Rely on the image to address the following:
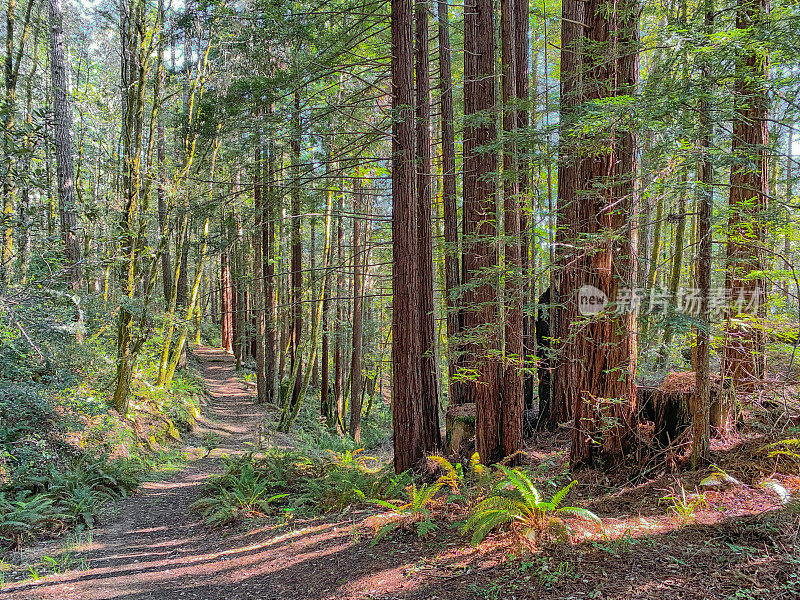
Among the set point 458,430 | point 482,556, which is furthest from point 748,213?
point 458,430

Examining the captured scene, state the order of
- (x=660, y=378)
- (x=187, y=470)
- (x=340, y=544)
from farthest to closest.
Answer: (x=187, y=470) < (x=660, y=378) < (x=340, y=544)

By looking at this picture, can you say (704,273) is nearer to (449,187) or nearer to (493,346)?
(493,346)

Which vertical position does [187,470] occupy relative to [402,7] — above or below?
below

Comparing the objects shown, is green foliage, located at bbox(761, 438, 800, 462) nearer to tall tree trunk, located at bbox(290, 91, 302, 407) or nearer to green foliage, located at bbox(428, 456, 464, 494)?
green foliage, located at bbox(428, 456, 464, 494)

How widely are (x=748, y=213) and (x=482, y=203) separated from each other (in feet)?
10.6

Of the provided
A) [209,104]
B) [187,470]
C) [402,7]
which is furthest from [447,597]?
[209,104]

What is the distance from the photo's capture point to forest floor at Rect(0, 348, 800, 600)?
329cm

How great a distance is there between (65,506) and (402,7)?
847 centimetres

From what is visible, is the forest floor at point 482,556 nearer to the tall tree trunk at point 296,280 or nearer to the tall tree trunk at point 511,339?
the tall tree trunk at point 511,339

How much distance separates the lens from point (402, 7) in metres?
6.47

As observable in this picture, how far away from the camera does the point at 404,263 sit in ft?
22.3

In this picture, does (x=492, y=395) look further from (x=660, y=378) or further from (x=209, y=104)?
(x=209, y=104)

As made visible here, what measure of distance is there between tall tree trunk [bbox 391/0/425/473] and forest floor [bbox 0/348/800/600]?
1381mm

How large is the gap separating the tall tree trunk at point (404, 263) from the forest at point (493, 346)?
34 millimetres
